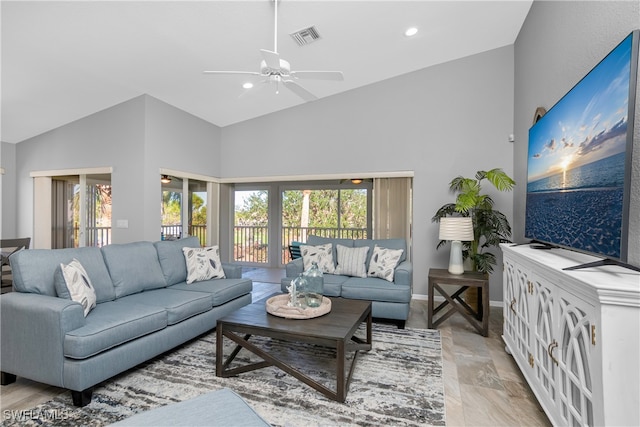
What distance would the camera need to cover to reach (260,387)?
93.7 inches

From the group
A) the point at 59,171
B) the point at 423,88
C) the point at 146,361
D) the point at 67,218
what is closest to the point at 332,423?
the point at 146,361

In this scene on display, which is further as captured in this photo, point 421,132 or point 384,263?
point 421,132

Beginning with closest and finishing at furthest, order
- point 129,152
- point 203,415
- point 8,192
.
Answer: point 203,415 < point 129,152 < point 8,192

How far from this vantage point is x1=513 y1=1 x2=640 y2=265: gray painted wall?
1.79 metres

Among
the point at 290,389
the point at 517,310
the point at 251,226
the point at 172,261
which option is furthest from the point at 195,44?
the point at 251,226

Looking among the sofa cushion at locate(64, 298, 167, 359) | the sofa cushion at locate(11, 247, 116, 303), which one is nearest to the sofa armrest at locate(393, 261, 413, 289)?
the sofa cushion at locate(64, 298, 167, 359)

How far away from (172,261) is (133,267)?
482mm

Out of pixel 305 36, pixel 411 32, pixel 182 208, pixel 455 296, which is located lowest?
pixel 455 296

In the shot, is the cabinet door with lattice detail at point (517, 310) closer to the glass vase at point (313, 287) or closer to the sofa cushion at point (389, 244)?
the sofa cushion at point (389, 244)

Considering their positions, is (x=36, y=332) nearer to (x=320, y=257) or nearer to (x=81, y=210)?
(x=320, y=257)

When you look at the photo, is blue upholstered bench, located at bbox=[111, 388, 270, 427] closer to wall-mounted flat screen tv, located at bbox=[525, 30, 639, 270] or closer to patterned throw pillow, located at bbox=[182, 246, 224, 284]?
wall-mounted flat screen tv, located at bbox=[525, 30, 639, 270]

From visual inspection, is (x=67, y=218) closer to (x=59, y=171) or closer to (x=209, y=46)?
(x=59, y=171)

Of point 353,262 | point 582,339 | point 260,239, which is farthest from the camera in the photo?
point 260,239

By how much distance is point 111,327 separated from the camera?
2281 mm
